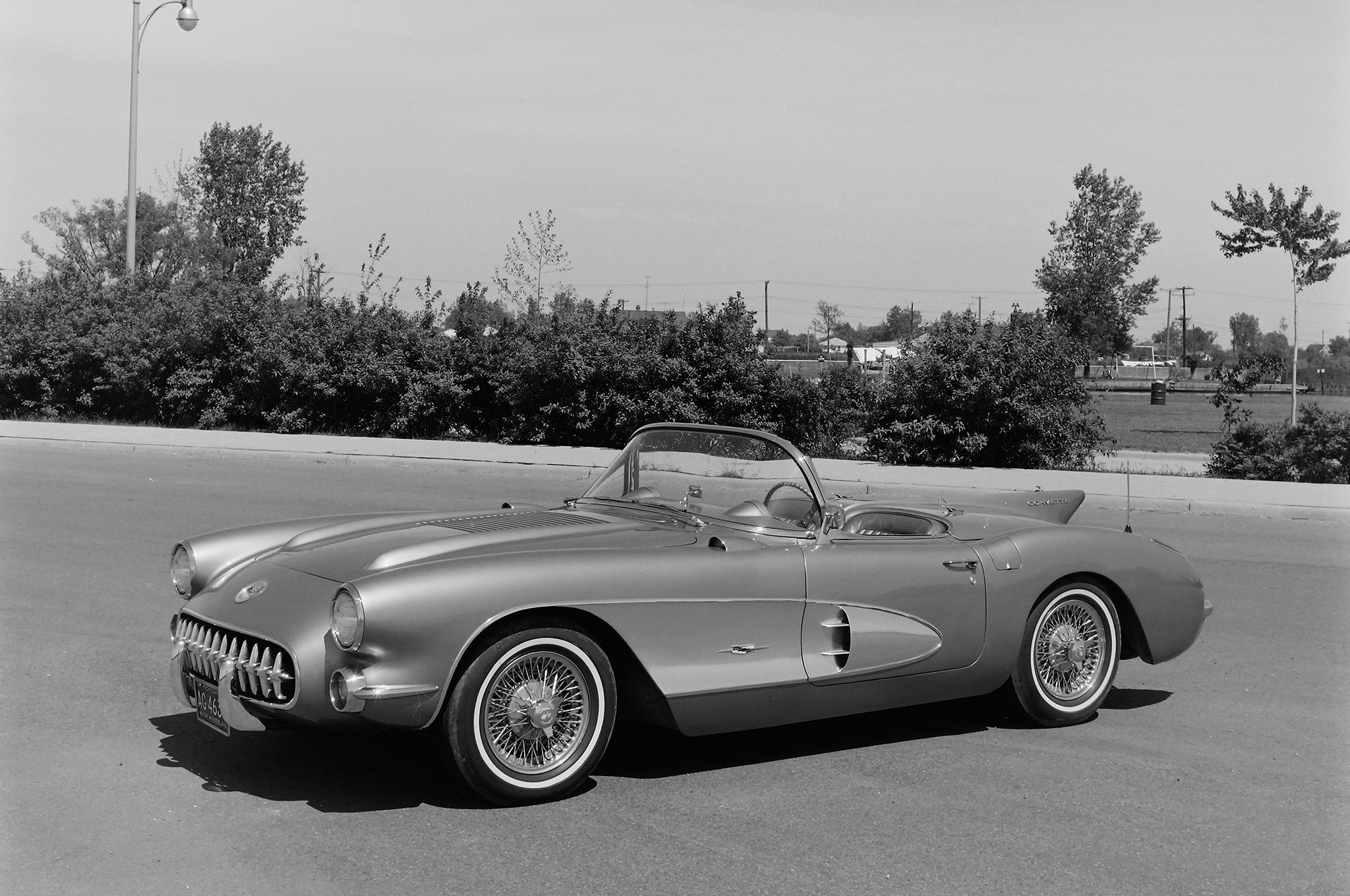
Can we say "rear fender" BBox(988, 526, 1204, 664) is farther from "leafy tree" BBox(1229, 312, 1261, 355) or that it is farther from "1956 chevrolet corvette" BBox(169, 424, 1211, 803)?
"leafy tree" BBox(1229, 312, 1261, 355)

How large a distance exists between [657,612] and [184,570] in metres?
2.20

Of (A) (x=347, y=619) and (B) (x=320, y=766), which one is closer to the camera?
(A) (x=347, y=619)

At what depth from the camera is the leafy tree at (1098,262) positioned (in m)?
40.0

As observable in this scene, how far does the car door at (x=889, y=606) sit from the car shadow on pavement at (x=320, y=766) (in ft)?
5.01

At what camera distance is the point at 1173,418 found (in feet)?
120

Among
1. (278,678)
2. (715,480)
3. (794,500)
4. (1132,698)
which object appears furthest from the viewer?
(1132,698)

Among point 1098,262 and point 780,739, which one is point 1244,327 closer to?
point 1098,262

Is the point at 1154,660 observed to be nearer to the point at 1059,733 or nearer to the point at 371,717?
the point at 1059,733

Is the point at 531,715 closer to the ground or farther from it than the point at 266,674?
closer to the ground

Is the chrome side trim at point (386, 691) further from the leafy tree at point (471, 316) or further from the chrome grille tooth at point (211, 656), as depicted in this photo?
the leafy tree at point (471, 316)

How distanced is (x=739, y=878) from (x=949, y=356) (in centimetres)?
1521

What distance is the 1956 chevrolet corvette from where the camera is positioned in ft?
14.2

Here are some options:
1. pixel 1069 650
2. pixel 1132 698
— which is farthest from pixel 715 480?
pixel 1132 698

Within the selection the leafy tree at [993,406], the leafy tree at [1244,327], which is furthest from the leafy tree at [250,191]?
the leafy tree at [1244,327]
